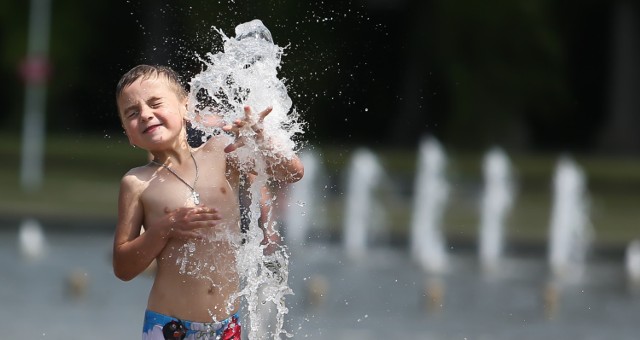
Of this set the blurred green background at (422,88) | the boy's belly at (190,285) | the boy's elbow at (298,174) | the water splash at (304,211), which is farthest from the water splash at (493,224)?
the boy's belly at (190,285)

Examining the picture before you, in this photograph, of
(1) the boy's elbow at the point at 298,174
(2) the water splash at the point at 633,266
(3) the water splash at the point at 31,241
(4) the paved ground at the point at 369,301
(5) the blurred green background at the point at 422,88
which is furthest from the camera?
(5) the blurred green background at the point at 422,88

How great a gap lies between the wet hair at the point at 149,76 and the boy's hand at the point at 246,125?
23 centimetres

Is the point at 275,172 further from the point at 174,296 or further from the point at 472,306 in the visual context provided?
the point at 472,306

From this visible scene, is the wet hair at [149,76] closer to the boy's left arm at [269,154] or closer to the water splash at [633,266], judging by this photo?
the boy's left arm at [269,154]

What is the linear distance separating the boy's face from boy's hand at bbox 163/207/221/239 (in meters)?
0.25

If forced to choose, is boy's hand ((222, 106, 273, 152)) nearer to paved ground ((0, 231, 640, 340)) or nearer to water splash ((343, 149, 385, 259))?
paved ground ((0, 231, 640, 340))

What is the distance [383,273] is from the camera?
45.4ft

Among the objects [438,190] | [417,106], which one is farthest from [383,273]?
[417,106]

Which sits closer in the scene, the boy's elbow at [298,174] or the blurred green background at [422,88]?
the boy's elbow at [298,174]

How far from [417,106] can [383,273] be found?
1924cm

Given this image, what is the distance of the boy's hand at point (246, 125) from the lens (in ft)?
14.0

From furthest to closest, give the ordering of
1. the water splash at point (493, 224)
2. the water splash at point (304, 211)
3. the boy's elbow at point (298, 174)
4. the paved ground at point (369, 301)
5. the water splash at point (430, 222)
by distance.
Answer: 1. the water splash at point (304, 211)
2. the water splash at point (493, 224)
3. the water splash at point (430, 222)
4. the paved ground at point (369, 301)
5. the boy's elbow at point (298, 174)

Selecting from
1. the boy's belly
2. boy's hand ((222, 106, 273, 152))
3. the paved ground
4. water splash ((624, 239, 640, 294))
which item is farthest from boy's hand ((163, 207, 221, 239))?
water splash ((624, 239, 640, 294))

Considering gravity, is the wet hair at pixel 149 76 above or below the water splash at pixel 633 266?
below
